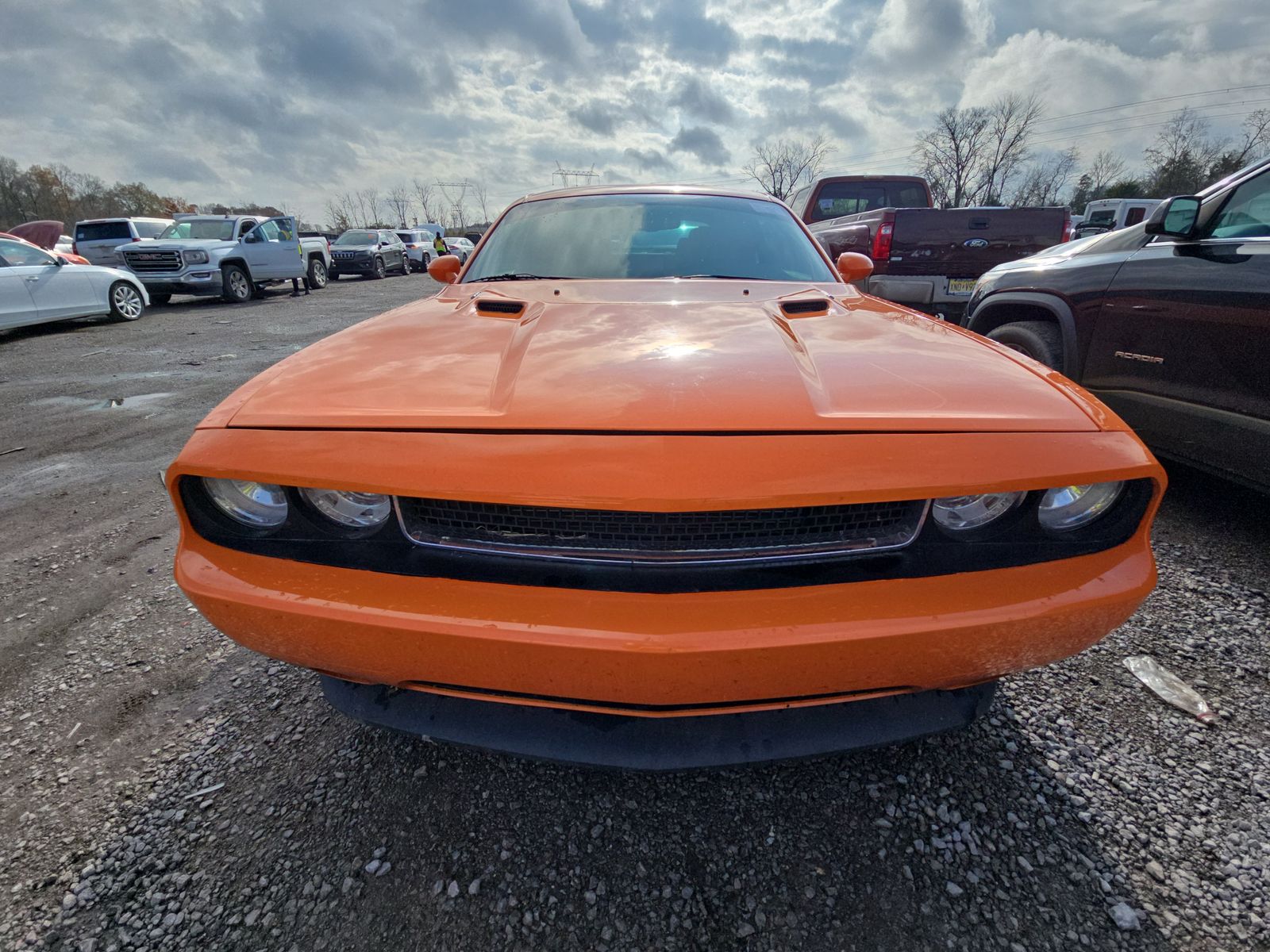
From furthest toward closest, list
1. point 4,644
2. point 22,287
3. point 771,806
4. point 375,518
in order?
point 22,287
point 4,644
point 771,806
point 375,518

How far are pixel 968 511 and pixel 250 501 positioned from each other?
1467 millimetres

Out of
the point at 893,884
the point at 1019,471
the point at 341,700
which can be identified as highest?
the point at 1019,471

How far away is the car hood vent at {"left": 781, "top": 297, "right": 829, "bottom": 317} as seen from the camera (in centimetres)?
186

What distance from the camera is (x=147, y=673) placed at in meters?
1.98

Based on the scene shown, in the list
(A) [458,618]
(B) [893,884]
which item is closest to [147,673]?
(A) [458,618]

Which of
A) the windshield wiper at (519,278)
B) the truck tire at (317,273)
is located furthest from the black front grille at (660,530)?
the truck tire at (317,273)

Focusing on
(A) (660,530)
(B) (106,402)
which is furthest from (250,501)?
(B) (106,402)

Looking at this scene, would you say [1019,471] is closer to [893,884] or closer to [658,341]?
[658,341]

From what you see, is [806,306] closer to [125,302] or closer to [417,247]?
[125,302]

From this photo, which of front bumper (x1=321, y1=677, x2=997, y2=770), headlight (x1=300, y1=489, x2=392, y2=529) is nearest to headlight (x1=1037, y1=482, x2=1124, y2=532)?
front bumper (x1=321, y1=677, x2=997, y2=770)

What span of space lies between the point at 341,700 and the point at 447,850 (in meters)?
0.43

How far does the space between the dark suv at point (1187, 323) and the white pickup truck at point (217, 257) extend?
14.8 m

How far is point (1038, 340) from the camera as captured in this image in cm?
345

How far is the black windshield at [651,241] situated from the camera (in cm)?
237
